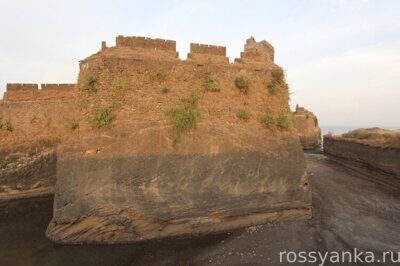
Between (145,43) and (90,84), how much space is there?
2.57 metres

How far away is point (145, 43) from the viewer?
8.78m

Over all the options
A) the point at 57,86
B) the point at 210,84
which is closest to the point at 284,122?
the point at 210,84

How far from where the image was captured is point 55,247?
7.32 meters

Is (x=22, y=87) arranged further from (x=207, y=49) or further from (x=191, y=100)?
Result: (x=191, y=100)

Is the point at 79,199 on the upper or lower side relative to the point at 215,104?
lower

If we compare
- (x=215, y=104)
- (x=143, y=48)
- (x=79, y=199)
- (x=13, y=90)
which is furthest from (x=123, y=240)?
(x=13, y=90)

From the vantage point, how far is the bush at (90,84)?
7508 millimetres

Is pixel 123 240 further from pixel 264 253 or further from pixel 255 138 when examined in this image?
pixel 255 138

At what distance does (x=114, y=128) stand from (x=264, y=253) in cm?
588

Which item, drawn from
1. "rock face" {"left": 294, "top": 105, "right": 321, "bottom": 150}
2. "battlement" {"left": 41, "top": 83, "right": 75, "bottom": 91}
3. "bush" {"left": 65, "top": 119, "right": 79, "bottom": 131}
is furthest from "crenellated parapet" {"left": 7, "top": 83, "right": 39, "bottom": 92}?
"rock face" {"left": 294, "top": 105, "right": 321, "bottom": 150}

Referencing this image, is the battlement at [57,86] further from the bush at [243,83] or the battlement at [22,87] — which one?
the bush at [243,83]

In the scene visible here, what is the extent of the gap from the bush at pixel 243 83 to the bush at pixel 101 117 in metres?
4.72

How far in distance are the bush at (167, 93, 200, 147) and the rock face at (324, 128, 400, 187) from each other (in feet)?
44.2

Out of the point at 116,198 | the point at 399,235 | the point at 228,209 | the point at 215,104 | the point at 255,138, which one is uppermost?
the point at 215,104
